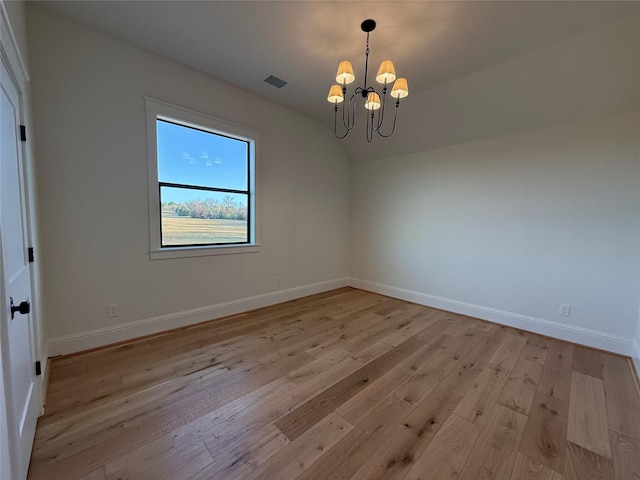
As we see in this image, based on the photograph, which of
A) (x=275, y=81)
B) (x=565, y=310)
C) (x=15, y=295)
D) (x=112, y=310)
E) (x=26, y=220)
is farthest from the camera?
(x=275, y=81)

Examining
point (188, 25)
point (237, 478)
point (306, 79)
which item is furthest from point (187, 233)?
point (237, 478)

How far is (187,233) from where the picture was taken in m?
3.16

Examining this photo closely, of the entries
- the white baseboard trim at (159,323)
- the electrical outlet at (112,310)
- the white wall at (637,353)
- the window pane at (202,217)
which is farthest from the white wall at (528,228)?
the electrical outlet at (112,310)

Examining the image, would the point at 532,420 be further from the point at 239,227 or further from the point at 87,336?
the point at 87,336

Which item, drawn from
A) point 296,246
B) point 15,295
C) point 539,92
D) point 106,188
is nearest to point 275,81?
point 106,188

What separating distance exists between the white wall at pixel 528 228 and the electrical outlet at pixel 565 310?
0.16 ft

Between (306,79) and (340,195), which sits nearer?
(306,79)

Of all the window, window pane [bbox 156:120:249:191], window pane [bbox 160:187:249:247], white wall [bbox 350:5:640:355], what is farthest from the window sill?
white wall [bbox 350:5:640:355]

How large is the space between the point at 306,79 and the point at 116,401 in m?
3.54

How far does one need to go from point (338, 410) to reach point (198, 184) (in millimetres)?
2832

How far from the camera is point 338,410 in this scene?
5.93 feet

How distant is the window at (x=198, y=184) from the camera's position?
2.86m

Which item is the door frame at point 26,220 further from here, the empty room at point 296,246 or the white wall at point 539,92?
the white wall at point 539,92

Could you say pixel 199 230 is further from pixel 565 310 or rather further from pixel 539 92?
pixel 565 310
